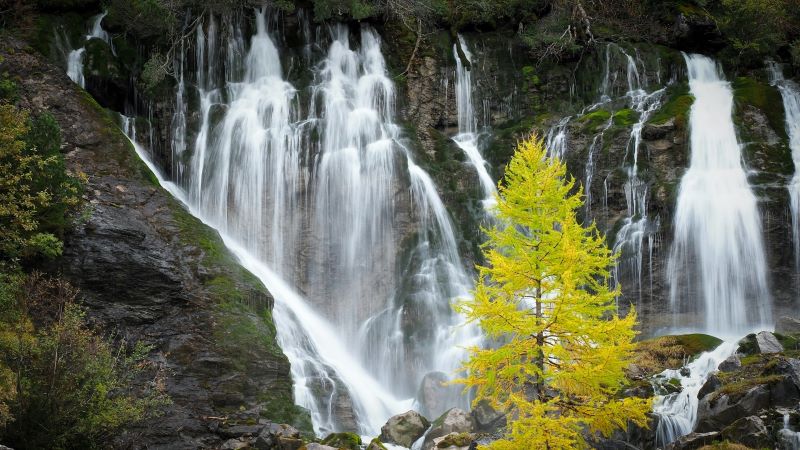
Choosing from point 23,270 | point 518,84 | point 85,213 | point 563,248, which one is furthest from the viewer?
point 518,84

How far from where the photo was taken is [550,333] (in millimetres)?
12547

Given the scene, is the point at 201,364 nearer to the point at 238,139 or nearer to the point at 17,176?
the point at 17,176

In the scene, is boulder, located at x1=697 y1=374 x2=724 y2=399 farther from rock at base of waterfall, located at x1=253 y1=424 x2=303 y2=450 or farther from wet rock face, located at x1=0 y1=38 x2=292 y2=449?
wet rock face, located at x1=0 y1=38 x2=292 y2=449

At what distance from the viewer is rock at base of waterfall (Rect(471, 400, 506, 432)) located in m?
17.3

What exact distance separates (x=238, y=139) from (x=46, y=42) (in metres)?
9.16

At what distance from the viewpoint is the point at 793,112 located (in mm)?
28016

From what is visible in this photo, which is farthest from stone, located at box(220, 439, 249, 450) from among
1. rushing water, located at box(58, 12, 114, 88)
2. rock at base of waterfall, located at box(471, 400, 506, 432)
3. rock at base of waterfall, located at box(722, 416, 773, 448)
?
rushing water, located at box(58, 12, 114, 88)

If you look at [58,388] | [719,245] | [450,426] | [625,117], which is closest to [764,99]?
[625,117]

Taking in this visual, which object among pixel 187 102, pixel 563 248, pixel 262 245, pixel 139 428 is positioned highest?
pixel 187 102

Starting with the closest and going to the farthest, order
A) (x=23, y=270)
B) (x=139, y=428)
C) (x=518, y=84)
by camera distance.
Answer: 1. (x=139, y=428)
2. (x=23, y=270)
3. (x=518, y=84)

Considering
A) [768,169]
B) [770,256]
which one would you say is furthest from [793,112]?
[770,256]

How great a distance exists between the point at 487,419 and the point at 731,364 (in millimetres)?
6158

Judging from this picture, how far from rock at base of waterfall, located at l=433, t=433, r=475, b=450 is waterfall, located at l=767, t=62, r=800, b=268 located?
15.1 meters

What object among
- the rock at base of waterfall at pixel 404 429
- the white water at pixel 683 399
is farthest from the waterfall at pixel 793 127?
the rock at base of waterfall at pixel 404 429
